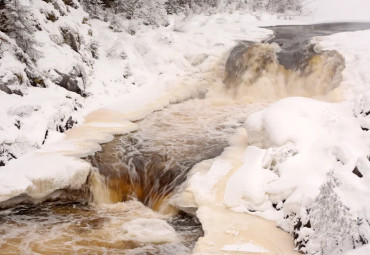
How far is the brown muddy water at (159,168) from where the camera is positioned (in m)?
4.74

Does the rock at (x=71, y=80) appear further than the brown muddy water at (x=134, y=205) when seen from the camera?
Yes

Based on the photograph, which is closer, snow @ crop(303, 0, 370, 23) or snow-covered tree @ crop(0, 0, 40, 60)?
snow-covered tree @ crop(0, 0, 40, 60)

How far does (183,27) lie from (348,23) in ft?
24.2

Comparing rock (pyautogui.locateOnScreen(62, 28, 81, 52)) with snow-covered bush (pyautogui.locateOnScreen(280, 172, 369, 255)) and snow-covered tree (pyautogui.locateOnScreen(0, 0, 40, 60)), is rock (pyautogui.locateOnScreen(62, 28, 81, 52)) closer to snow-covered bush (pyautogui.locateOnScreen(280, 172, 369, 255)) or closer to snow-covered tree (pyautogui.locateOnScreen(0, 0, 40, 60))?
snow-covered tree (pyautogui.locateOnScreen(0, 0, 40, 60))

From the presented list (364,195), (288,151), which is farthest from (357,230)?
(288,151)

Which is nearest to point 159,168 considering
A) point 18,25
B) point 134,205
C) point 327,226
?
point 134,205

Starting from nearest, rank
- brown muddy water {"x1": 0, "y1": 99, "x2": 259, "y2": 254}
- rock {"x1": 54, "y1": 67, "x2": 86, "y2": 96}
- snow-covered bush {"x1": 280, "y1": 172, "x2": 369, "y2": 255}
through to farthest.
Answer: snow-covered bush {"x1": 280, "y1": 172, "x2": 369, "y2": 255} → brown muddy water {"x1": 0, "y1": 99, "x2": 259, "y2": 254} → rock {"x1": 54, "y1": 67, "x2": 86, "y2": 96}

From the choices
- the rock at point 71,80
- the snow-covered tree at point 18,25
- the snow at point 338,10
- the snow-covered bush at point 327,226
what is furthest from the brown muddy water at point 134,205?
the snow at point 338,10

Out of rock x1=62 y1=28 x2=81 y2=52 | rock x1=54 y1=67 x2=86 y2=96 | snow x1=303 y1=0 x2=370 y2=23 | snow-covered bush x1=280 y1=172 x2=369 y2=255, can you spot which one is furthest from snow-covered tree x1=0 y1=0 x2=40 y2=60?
snow x1=303 y1=0 x2=370 y2=23

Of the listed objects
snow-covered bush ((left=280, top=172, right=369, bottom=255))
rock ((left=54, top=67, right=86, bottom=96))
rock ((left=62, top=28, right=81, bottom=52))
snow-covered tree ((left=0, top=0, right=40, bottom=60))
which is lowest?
snow-covered bush ((left=280, top=172, right=369, bottom=255))

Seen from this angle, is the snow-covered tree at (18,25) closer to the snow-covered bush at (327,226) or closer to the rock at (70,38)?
the rock at (70,38)

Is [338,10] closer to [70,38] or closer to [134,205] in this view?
[70,38]

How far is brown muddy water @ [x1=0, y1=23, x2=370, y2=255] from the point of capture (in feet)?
15.5

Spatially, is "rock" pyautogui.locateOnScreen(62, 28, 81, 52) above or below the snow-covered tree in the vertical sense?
below
